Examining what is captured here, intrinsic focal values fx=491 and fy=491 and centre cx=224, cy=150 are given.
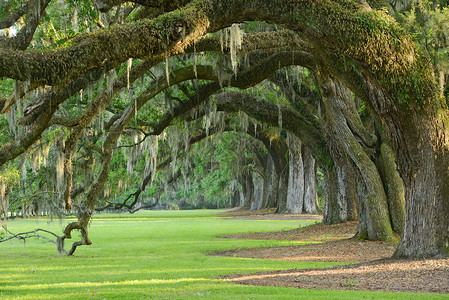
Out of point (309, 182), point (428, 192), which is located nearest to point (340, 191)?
point (428, 192)

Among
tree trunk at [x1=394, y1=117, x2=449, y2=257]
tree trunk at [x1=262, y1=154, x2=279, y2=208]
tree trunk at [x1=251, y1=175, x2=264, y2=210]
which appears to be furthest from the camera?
tree trunk at [x1=251, y1=175, x2=264, y2=210]

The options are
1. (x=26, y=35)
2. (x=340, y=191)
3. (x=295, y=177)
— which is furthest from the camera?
(x=295, y=177)

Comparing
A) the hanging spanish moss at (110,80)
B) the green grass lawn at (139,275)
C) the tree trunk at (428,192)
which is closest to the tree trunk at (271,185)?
the green grass lawn at (139,275)

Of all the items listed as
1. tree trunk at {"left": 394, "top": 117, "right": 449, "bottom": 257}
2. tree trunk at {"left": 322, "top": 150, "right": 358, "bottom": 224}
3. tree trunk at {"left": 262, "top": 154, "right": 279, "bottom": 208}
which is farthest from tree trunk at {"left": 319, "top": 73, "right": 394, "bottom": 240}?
tree trunk at {"left": 262, "top": 154, "right": 279, "bottom": 208}

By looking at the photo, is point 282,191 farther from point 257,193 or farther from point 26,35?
point 26,35

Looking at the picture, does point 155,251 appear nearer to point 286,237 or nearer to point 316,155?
point 286,237

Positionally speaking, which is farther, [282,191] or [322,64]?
[282,191]

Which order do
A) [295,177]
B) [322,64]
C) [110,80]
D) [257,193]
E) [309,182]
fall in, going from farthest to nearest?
1. [257,193]
2. [309,182]
3. [295,177]
4. [322,64]
5. [110,80]

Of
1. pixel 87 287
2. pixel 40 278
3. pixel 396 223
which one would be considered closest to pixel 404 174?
pixel 396 223

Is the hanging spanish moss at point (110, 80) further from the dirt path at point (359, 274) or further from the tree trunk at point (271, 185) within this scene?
the tree trunk at point (271, 185)

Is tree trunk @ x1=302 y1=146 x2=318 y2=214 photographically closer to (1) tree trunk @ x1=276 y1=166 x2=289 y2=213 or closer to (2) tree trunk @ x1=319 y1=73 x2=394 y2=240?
(1) tree trunk @ x1=276 y1=166 x2=289 y2=213

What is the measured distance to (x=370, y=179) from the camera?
13523 mm

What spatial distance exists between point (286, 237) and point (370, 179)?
373 centimetres

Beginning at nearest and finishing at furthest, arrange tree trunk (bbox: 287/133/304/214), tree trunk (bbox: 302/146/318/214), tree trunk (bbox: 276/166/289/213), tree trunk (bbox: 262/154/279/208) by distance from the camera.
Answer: tree trunk (bbox: 287/133/304/214) < tree trunk (bbox: 302/146/318/214) < tree trunk (bbox: 276/166/289/213) < tree trunk (bbox: 262/154/279/208)
